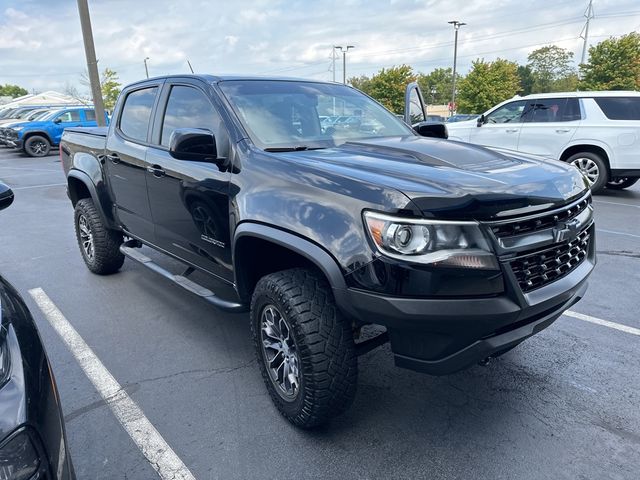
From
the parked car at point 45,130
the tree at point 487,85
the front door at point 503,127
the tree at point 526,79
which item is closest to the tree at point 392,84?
the tree at point 487,85

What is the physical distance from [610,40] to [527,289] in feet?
126

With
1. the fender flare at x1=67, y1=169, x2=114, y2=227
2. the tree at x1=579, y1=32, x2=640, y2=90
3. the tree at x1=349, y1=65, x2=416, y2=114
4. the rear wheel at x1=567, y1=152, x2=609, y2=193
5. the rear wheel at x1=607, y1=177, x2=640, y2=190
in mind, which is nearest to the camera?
the fender flare at x1=67, y1=169, x2=114, y2=227

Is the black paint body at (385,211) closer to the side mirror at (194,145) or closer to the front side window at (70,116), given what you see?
the side mirror at (194,145)

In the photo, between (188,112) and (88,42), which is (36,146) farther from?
(188,112)

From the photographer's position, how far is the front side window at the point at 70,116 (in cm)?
1867

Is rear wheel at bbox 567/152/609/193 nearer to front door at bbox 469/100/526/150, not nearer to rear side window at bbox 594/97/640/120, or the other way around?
rear side window at bbox 594/97/640/120

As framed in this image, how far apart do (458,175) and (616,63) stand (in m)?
37.4

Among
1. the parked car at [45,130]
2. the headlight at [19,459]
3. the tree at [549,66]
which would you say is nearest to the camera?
the headlight at [19,459]

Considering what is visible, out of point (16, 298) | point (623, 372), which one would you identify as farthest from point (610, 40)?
point (16, 298)

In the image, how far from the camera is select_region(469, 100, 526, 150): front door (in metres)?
10.1

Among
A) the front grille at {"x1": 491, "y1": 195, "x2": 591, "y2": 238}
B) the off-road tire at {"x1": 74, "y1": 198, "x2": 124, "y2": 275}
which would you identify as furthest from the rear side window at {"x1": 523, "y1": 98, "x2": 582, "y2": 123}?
the off-road tire at {"x1": 74, "y1": 198, "x2": 124, "y2": 275}

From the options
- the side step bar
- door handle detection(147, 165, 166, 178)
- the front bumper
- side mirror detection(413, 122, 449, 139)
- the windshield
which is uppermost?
the windshield

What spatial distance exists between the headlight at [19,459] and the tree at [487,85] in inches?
1629

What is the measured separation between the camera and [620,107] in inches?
348
